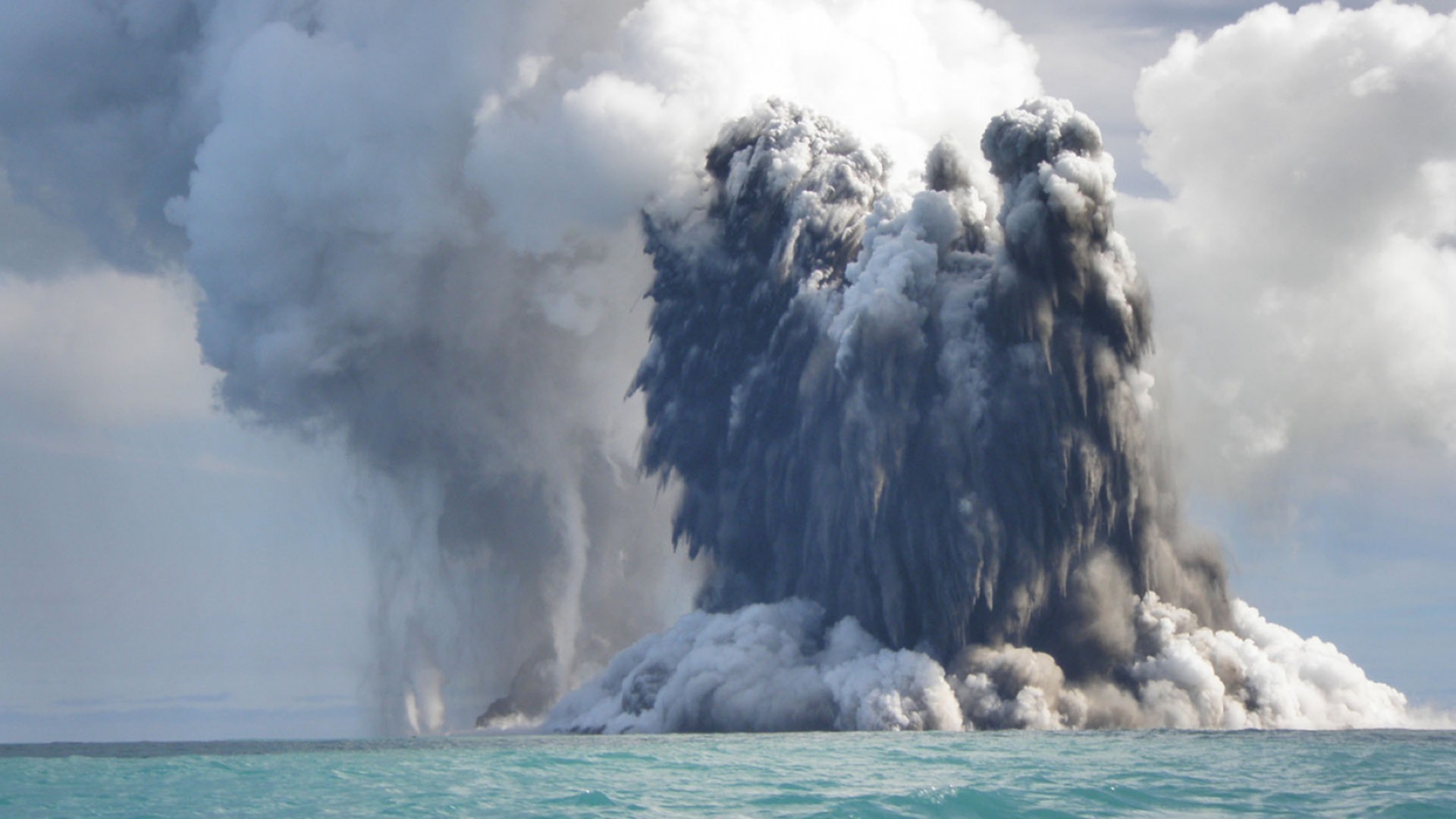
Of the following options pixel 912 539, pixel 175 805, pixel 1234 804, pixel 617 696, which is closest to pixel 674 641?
pixel 617 696

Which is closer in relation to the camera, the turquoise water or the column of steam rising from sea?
the turquoise water

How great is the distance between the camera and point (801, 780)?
222ft

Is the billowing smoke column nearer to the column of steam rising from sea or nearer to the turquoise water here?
the column of steam rising from sea

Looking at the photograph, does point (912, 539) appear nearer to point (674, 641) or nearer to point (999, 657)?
point (999, 657)

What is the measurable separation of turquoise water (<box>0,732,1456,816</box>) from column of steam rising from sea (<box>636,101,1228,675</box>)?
25.5m

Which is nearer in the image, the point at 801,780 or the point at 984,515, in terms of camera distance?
the point at 801,780

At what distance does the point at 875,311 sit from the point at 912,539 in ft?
62.7

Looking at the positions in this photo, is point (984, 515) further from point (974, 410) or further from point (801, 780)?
point (801, 780)

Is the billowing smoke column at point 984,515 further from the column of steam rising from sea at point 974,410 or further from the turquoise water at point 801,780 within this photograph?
the turquoise water at point 801,780

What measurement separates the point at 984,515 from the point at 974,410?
918cm

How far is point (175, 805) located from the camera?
205 ft

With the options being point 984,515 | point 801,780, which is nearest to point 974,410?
point 984,515

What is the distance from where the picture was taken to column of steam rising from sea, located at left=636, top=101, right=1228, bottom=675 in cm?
12738

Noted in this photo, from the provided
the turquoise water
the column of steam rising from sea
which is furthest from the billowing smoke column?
the turquoise water
